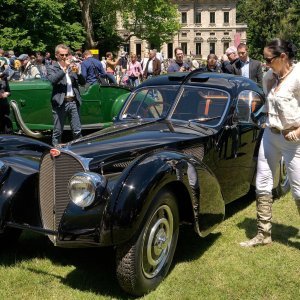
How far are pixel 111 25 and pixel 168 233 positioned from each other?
48.9 m

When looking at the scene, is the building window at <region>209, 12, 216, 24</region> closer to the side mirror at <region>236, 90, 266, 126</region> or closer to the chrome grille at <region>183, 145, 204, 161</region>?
the side mirror at <region>236, 90, 266, 126</region>

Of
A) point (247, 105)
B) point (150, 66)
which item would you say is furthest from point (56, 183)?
point (150, 66)

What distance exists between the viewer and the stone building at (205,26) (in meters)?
94.2

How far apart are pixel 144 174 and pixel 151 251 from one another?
2.11ft

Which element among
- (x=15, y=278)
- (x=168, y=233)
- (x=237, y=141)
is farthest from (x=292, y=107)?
(x=15, y=278)

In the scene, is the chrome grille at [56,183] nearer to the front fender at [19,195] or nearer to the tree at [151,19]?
the front fender at [19,195]

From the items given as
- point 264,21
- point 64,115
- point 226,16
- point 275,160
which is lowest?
point 264,21

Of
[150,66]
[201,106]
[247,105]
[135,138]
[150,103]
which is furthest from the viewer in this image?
[150,66]

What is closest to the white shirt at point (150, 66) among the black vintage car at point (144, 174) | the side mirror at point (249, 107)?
the side mirror at point (249, 107)

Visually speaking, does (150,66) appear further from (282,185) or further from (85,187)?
(85,187)

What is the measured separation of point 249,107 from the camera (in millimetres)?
5656

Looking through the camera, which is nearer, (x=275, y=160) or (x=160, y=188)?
(x=160, y=188)

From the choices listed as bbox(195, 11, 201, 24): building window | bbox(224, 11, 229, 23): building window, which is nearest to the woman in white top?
bbox(195, 11, 201, 24): building window

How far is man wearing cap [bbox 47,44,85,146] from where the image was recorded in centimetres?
730
